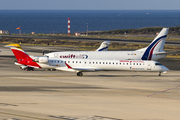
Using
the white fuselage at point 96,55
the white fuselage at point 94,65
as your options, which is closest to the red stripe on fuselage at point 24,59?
the white fuselage at point 94,65

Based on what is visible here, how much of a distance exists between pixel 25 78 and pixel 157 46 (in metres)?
26.6

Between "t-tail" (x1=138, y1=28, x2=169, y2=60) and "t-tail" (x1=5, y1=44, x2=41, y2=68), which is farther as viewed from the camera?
"t-tail" (x1=138, y1=28, x2=169, y2=60)

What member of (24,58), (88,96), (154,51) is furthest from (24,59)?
(154,51)

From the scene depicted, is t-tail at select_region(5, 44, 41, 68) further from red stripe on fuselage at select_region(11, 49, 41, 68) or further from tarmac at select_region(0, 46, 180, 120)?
tarmac at select_region(0, 46, 180, 120)

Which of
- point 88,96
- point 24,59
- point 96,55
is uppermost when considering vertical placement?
point 96,55

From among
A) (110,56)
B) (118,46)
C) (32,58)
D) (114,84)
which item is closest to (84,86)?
(114,84)

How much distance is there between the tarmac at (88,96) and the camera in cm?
2661

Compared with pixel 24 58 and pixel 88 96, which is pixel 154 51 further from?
pixel 88 96

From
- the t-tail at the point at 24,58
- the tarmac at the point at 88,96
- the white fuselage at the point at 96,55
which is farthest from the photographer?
the white fuselage at the point at 96,55

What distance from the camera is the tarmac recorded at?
87.3ft

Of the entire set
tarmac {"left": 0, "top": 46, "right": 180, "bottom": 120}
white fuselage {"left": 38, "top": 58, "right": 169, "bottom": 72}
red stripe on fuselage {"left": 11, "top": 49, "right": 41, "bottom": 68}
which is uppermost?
red stripe on fuselage {"left": 11, "top": 49, "right": 41, "bottom": 68}

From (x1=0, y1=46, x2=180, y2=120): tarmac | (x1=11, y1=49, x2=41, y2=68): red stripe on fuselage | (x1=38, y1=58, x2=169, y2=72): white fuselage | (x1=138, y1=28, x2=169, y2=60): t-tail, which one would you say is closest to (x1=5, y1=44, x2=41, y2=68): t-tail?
(x1=11, y1=49, x2=41, y2=68): red stripe on fuselage

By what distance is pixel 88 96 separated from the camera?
34.4 metres

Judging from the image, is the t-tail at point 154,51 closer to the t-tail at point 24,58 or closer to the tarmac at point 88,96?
the tarmac at point 88,96
